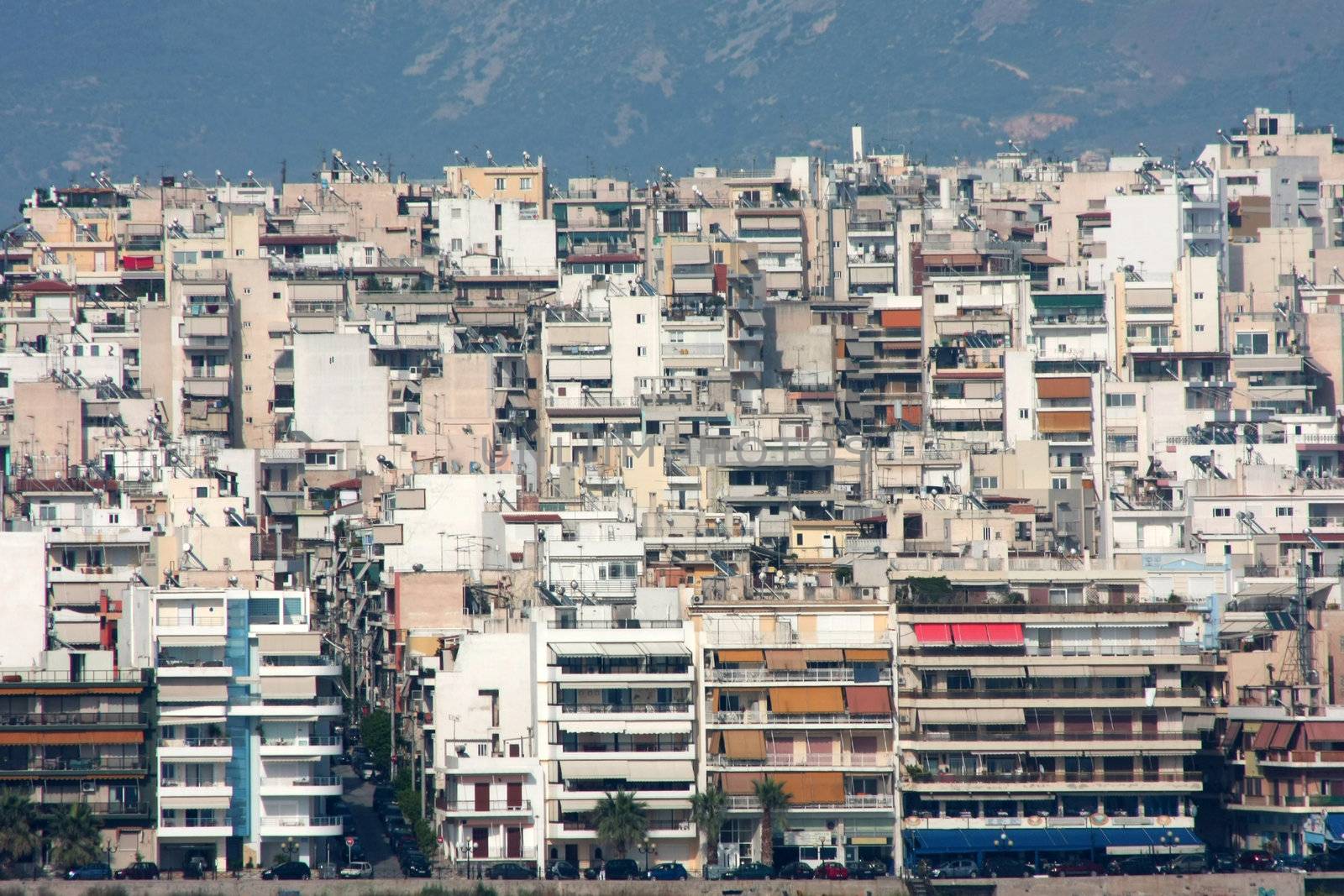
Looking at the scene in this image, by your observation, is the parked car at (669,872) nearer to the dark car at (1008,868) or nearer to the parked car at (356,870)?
the parked car at (356,870)

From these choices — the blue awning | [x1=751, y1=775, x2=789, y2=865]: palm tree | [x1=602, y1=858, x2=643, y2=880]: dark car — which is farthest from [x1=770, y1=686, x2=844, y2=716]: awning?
[x1=602, y1=858, x2=643, y2=880]: dark car

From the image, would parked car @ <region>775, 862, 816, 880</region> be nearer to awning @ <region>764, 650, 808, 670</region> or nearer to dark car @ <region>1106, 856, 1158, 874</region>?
awning @ <region>764, 650, 808, 670</region>

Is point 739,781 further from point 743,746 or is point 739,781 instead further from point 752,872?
point 752,872

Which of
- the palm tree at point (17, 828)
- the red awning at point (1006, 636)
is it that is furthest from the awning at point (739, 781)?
the palm tree at point (17, 828)

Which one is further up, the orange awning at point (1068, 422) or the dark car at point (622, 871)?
the orange awning at point (1068, 422)

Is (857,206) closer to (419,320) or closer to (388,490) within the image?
(419,320)

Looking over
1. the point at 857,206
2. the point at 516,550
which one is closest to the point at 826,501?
the point at 516,550
